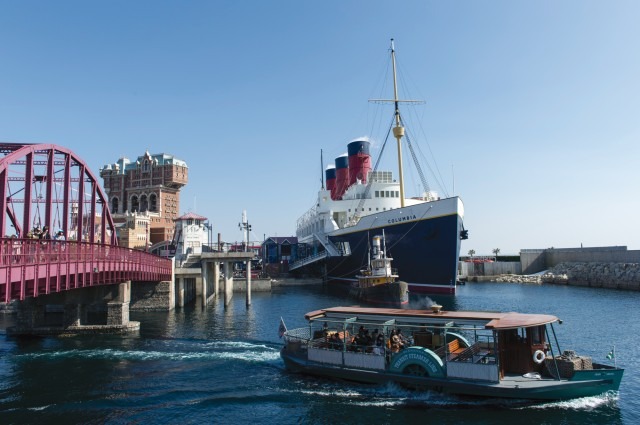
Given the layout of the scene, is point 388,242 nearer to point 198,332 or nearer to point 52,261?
point 198,332

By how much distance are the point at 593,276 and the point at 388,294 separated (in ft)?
138

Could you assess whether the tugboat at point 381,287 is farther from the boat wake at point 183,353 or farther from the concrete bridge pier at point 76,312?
the concrete bridge pier at point 76,312

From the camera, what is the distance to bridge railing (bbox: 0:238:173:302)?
17.3 meters

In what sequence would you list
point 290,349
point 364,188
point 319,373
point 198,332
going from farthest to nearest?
point 364,188
point 198,332
point 290,349
point 319,373

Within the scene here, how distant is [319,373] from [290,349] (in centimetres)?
249

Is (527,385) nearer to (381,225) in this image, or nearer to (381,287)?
(381,287)

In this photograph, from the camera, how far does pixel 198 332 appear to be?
3300 centimetres

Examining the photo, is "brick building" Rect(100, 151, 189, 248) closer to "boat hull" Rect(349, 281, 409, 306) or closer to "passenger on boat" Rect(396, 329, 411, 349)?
"boat hull" Rect(349, 281, 409, 306)

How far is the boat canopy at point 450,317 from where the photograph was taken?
1725 centimetres

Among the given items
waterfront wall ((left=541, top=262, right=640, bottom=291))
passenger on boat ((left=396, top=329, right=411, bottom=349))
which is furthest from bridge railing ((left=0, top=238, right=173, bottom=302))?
waterfront wall ((left=541, top=262, right=640, bottom=291))

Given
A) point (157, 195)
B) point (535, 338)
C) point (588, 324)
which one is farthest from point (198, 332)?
point (157, 195)

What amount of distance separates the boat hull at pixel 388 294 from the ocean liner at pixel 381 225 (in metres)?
8.33

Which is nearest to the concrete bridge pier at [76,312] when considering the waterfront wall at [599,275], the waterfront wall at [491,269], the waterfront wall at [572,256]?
the waterfront wall at [599,275]

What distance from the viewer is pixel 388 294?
143 feet
